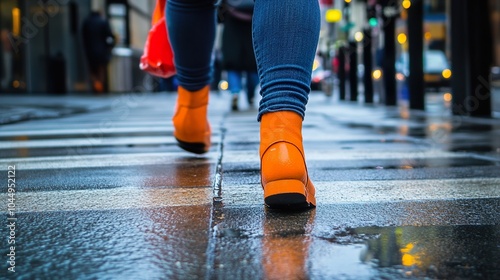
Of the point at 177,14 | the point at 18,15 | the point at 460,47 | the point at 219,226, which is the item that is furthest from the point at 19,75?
the point at 219,226

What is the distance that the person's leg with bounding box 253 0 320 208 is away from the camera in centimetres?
201

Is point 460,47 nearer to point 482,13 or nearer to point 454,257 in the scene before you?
point 482,13

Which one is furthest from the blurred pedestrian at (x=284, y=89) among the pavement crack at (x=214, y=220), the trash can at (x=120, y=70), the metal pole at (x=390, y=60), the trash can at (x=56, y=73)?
the trash can at (x=120, y=70)

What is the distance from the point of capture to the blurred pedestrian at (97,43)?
2073 cm

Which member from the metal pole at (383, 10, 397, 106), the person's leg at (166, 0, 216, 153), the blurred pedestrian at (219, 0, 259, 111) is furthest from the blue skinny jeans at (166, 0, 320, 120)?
the metal pole at (383, 10, 397, 106)

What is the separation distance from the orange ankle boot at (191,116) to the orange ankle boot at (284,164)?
1188 millimetres

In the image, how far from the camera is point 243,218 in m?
1.91

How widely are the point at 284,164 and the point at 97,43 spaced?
65.3 feet

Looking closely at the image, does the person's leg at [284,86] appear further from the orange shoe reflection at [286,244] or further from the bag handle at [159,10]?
the bag handle at [159,10]

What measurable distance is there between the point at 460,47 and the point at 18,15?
12963 millimetres

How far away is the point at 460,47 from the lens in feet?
25.2

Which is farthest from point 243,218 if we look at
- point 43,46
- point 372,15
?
point 43,46

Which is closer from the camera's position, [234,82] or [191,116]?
[191,116]

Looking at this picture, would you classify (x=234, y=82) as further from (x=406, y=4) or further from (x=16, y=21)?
(x=16, y=21)
